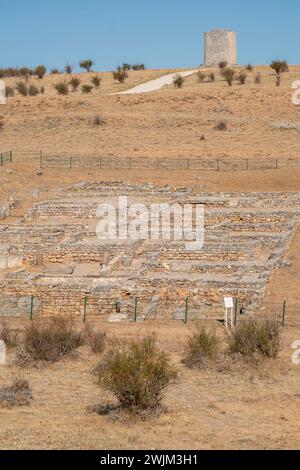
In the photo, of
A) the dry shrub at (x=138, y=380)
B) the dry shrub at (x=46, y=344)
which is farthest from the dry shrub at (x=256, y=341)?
the dry shrub at (x=138, y=380)

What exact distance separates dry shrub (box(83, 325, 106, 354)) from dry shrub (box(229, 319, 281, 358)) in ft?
8.30

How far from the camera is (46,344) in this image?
Answer: 15.4 m

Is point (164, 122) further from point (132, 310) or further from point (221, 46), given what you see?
point (132, 310)

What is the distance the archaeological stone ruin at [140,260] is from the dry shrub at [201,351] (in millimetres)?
4023

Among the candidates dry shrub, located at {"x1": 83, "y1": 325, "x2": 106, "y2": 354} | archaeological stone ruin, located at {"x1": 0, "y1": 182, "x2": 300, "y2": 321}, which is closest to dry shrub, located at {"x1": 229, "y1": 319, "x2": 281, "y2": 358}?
dry shrub, located at {"x1": 83, "y1": 325, "x2": 106, "y2": 354}

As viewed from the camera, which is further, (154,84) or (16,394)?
(154,84)

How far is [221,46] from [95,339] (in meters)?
66.1

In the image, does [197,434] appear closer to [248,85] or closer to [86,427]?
[86,427]

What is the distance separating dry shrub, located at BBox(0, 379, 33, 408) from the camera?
12.6 m

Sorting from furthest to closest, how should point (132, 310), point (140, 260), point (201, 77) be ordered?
point (201, 77)
point (140, 260)
point (132, 310)

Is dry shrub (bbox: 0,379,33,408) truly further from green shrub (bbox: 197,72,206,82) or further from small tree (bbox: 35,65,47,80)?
small tree (bbox: 35,65,47,80)

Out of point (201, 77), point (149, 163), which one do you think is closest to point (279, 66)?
point (201, 77)

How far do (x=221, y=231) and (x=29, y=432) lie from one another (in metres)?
17.5

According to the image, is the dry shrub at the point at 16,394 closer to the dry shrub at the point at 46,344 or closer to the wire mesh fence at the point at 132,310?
the dry shrub at the point at 46,344
